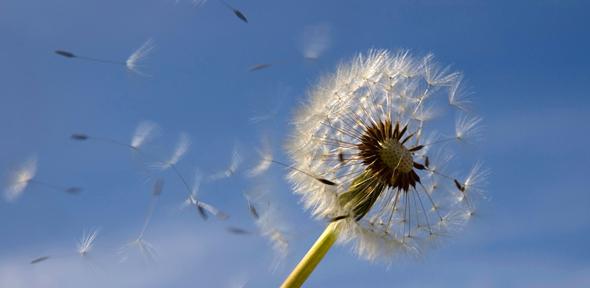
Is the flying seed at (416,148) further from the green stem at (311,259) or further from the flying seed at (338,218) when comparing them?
the green stem at (311,259)

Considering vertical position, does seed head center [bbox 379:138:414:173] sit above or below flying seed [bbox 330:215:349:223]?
above

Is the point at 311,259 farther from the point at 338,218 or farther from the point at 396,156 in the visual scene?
the point at 396,156

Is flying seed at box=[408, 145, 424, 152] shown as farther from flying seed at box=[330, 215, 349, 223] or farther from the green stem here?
the green stem

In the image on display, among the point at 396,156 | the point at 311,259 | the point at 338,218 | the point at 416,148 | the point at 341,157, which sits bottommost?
the point at 311,259

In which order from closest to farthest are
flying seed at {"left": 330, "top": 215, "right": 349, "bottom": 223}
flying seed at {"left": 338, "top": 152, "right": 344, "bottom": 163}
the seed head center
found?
flying seed at {"left": 330, "top": 215, "right": 349, "bottom": 223} < the seed head center < flying seed at {"left": 338, "top": 152, "right": 344, "bottom": 163}

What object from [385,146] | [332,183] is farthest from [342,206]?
[385,146]

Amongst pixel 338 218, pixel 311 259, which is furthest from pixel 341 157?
pixel 311 259

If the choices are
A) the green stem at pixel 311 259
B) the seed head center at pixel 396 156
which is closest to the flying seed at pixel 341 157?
the seed head center at pixel 396 156

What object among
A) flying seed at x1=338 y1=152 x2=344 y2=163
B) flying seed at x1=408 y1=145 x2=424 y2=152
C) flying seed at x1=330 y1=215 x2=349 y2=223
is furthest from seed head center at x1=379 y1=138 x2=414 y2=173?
flying seed at x1=330 y1=215 x2=349 y2=223
